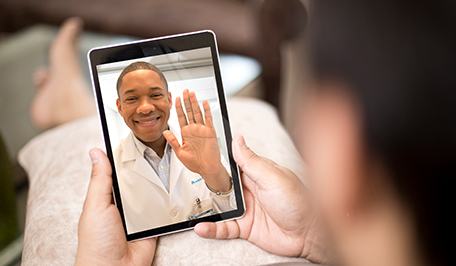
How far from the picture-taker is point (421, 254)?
13 centimetres

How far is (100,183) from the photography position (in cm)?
40

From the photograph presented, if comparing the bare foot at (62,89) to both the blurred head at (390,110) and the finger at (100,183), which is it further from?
the blurred head at (390,110)

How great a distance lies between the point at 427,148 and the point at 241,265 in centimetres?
32

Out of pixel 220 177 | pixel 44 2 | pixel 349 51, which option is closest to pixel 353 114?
pixel 349 51

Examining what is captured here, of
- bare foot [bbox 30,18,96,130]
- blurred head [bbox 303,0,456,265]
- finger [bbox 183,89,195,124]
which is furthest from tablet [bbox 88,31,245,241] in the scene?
bare foot [bbox 30,18,96,130]

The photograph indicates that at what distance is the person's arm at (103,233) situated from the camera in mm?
383

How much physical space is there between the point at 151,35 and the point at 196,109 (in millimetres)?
775

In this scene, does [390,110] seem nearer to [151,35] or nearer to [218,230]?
[218,230]

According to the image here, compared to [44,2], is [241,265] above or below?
below

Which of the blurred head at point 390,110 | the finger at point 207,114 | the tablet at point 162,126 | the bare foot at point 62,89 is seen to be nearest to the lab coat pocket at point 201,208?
the tablet at point 162,126

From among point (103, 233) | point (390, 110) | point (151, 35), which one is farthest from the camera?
point (151, 35)

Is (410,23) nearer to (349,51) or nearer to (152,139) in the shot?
(349,51)

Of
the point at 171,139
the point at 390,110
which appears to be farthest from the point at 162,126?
the point at 390,110

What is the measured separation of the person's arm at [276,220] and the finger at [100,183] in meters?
0.13
